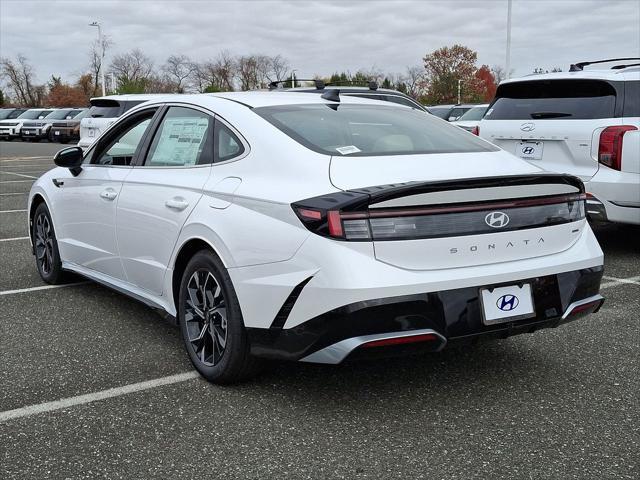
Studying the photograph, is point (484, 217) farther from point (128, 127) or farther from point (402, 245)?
point (128, 127)

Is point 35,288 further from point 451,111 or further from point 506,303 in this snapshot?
point 451,111

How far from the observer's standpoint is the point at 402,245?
10.1ft

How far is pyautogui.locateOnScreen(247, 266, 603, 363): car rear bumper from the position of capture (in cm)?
302

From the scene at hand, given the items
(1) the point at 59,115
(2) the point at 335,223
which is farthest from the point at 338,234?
(1) the point at 59,115

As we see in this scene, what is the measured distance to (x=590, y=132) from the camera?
6398 millimetres

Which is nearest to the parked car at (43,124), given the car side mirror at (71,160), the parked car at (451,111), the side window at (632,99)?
the parked car at (451,111)

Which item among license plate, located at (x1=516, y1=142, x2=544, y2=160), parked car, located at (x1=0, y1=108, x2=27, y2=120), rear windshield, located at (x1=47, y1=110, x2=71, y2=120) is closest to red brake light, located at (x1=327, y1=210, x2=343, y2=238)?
license plate, located at (x1=516, y1=142, x2=544, y2=160)

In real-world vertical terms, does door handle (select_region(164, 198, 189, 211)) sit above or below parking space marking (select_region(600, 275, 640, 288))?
above

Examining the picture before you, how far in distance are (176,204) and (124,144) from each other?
1226mm

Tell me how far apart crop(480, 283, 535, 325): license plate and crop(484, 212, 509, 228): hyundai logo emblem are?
0.92 ft

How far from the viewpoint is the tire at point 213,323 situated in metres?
3.44

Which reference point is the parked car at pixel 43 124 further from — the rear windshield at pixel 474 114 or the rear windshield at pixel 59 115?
the rear windshield at pixel 474 114

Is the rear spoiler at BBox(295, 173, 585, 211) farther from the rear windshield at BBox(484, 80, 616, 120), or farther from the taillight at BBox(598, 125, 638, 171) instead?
the rear windshield at BBox(484, 80, 616, 120)

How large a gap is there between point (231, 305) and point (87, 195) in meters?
2.00
